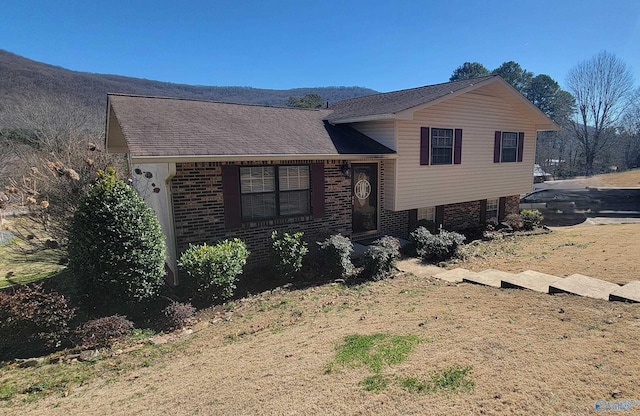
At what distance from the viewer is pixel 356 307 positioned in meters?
6.41

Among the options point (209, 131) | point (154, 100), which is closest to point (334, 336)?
point (209, 131)

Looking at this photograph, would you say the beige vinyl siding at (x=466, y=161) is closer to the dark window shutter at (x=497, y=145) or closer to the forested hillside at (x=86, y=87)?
the dark window shutter at (x=497, y=145)

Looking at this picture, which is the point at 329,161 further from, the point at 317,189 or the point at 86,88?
the point at 86,88

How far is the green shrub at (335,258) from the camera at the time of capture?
8109 mm

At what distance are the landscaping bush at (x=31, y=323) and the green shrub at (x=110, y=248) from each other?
0.58 metres

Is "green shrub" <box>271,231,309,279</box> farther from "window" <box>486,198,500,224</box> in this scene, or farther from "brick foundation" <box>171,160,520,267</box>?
"window" <box>486,198,500,224</box>

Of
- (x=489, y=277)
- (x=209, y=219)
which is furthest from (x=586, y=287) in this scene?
(x=209, y=219)

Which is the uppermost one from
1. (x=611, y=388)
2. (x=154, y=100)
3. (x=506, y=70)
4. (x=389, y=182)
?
(x=506, y=70)

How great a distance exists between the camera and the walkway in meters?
5.56

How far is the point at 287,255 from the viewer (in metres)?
7.86

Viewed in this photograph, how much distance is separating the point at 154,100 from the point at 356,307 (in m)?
7.73

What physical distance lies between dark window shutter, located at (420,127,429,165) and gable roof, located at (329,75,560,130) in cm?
85

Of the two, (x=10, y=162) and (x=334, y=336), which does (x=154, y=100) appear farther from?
(x=10, y=162)

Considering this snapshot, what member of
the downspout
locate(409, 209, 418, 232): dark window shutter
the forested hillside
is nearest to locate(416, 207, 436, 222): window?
locate(409, 209, 418, 232): dark window shutter
